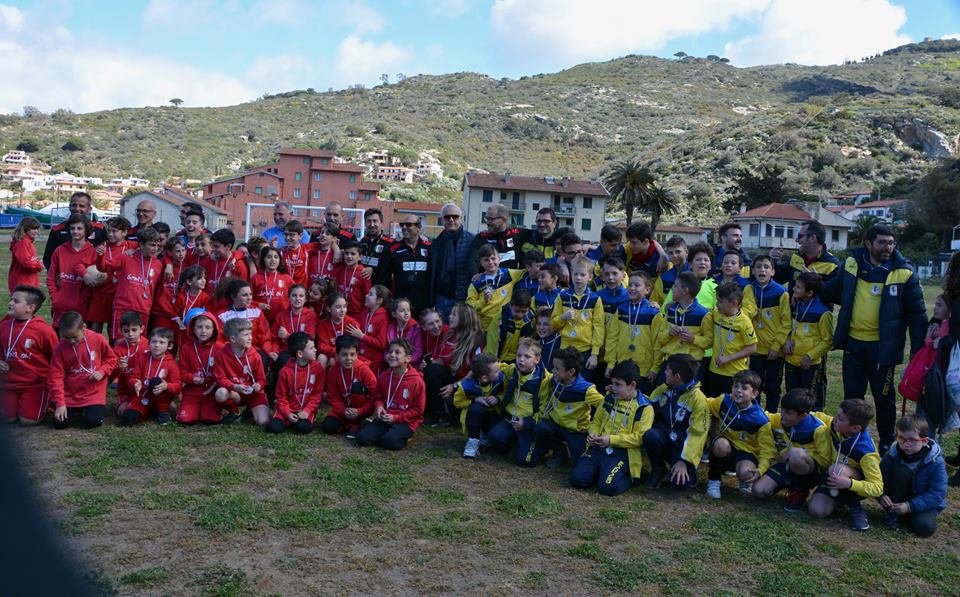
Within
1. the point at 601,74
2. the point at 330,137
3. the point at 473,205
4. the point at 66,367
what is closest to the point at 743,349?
the point at 66,367

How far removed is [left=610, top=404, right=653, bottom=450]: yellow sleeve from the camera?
610cm

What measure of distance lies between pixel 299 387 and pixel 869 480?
489 centimetres

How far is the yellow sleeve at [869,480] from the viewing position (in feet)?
17.4

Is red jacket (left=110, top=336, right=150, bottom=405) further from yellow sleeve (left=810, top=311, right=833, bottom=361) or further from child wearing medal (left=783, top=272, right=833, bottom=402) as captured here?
yellow sleeve (left=810, top=311, right=833, bottom=361)

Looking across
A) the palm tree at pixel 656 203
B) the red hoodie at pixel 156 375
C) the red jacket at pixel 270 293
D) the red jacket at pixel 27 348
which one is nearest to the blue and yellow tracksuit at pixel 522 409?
the red jacket at pixel 270 293

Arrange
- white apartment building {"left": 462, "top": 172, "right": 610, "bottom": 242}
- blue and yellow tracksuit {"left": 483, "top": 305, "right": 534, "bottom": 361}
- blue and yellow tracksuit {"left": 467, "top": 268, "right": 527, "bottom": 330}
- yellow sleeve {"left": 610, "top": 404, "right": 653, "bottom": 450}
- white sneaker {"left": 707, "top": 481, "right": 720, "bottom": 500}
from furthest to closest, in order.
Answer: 1. white apartment building {"left": 462, "top": 172, "right": 610, "bottom": 242}
2. blue and yellow tracksuit {"left": 467, "top": 268, "right": 527, "bottom": 330}
3. blue and yellow tracksuit {"left": 483, "top": 305, "right": 534, "bottom": 361}
4. yellow sleeve {"left": 610, "top": 404, "right": 653, "bottom": 450}
5. white sneaker {"left": 707, "top": 481, "right": 720, "bottom": 500}

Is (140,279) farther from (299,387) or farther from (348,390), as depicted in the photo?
(348,390)

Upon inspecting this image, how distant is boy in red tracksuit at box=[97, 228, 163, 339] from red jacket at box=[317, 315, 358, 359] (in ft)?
6.08

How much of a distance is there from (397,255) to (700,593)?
5.80 metres

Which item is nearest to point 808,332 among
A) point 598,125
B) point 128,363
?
point 128,363

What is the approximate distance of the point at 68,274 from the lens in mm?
8367

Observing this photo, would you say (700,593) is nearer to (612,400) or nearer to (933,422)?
(612,400)

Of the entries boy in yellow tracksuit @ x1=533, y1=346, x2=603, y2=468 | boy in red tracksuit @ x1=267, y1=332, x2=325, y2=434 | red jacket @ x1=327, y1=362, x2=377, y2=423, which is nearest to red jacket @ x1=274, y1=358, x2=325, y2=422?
boy in red tracksuit @ x1=267, y1=332, x2=325, y2=434

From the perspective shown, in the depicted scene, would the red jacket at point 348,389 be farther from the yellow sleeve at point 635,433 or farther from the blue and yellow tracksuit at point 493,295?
the yellow sleeve at point 635,433
